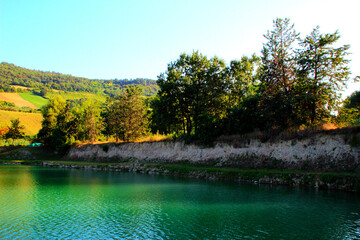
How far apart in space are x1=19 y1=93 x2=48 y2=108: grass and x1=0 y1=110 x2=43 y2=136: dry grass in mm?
36482

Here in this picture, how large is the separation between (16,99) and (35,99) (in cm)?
1288

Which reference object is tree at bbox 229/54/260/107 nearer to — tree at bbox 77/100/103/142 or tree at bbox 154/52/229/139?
tree at bbox 154/52/229/139

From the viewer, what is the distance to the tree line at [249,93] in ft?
105

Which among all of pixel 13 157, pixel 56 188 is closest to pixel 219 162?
pixel 56 188

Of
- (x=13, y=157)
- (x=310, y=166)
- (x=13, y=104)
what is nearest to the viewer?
(x=310, y=166)

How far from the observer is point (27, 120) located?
376 ft

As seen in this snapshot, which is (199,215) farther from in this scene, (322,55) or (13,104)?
(13,104)

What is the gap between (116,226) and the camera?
13344mm

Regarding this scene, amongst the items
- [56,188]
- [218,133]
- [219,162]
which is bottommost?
[56,188]

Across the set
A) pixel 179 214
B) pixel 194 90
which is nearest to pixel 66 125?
pixel 194 90

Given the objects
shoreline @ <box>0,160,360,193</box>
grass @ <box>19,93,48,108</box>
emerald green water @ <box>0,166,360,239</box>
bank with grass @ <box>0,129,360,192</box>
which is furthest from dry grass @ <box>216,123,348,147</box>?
grass @ <box>19,93,48,108</box>

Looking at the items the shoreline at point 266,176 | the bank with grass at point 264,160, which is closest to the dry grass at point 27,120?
the bank with grass at point 264,160

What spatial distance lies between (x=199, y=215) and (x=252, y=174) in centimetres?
1451

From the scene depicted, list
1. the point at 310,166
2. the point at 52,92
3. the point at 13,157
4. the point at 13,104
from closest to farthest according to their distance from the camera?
1. the point at 310,166
2. the point at 13,157
3. the point at 13,104
4. the point at 52,92
